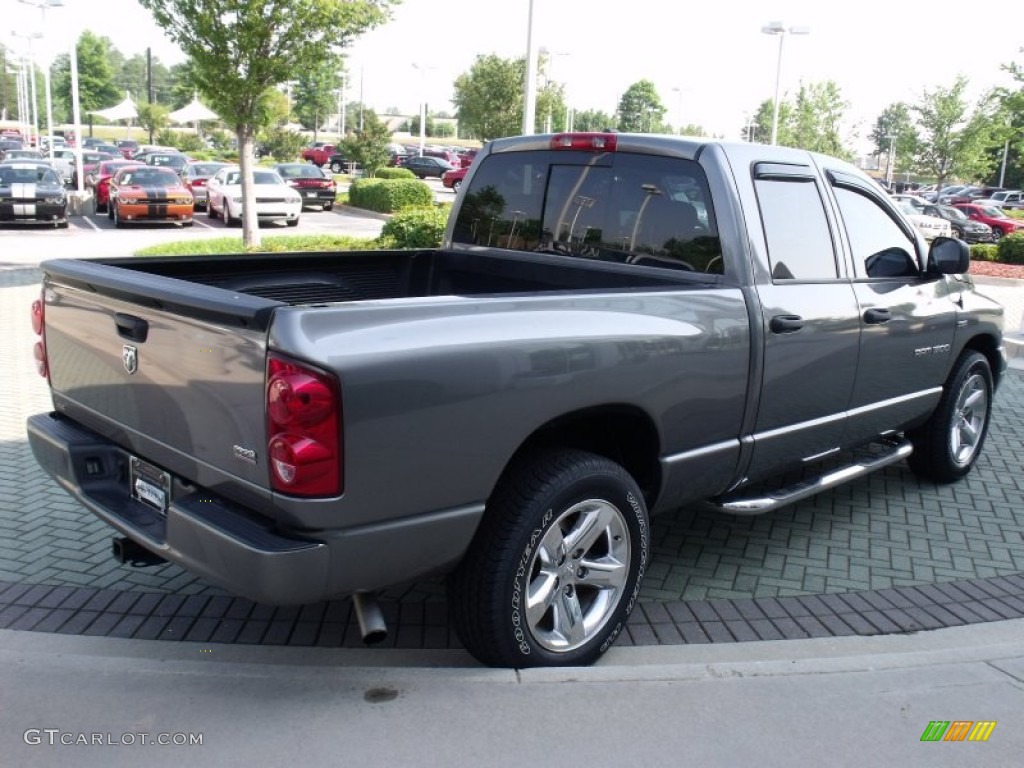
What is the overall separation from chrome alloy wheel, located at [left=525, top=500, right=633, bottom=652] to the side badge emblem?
1555 mm

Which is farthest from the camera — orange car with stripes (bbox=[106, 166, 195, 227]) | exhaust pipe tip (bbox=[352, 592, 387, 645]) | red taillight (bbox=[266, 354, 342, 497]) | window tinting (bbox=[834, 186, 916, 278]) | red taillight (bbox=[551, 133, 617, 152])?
orange car with stripes (bbox=[106, 166, 195, 227])

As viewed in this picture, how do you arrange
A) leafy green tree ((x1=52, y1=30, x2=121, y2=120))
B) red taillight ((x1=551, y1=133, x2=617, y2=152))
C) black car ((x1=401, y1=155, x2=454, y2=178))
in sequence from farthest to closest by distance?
leafy green tree ((x1=52, y1=30, x2=121, y2=120)) → black car ((x1=401, y1=155, x2=454, y2=178)) → red taillight ((x1=551, y1=133, x2=617, y2=152))

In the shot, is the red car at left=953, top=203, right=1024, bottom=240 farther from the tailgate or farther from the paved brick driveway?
the tailgate

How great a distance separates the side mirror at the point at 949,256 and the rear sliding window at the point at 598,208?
1764mm

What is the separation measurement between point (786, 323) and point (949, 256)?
1629mm

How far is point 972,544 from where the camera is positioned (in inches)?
203

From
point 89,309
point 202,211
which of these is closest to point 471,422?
point 89,309

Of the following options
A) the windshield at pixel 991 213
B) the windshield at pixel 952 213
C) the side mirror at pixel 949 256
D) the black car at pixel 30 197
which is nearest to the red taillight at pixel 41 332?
the side mirror at pixel 949 256

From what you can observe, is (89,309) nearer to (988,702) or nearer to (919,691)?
(919,691)

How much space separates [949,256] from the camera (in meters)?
5.17

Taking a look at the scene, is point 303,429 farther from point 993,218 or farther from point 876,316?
point 993,218

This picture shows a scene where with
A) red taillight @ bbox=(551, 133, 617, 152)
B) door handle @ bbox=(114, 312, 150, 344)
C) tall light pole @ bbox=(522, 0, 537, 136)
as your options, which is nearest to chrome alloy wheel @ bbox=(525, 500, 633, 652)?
door handle @ bbox=(114, 312, 150, 344)

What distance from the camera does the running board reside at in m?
4.25

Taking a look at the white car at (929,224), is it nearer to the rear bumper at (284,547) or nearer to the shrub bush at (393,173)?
the shrub bush at (393,173)
